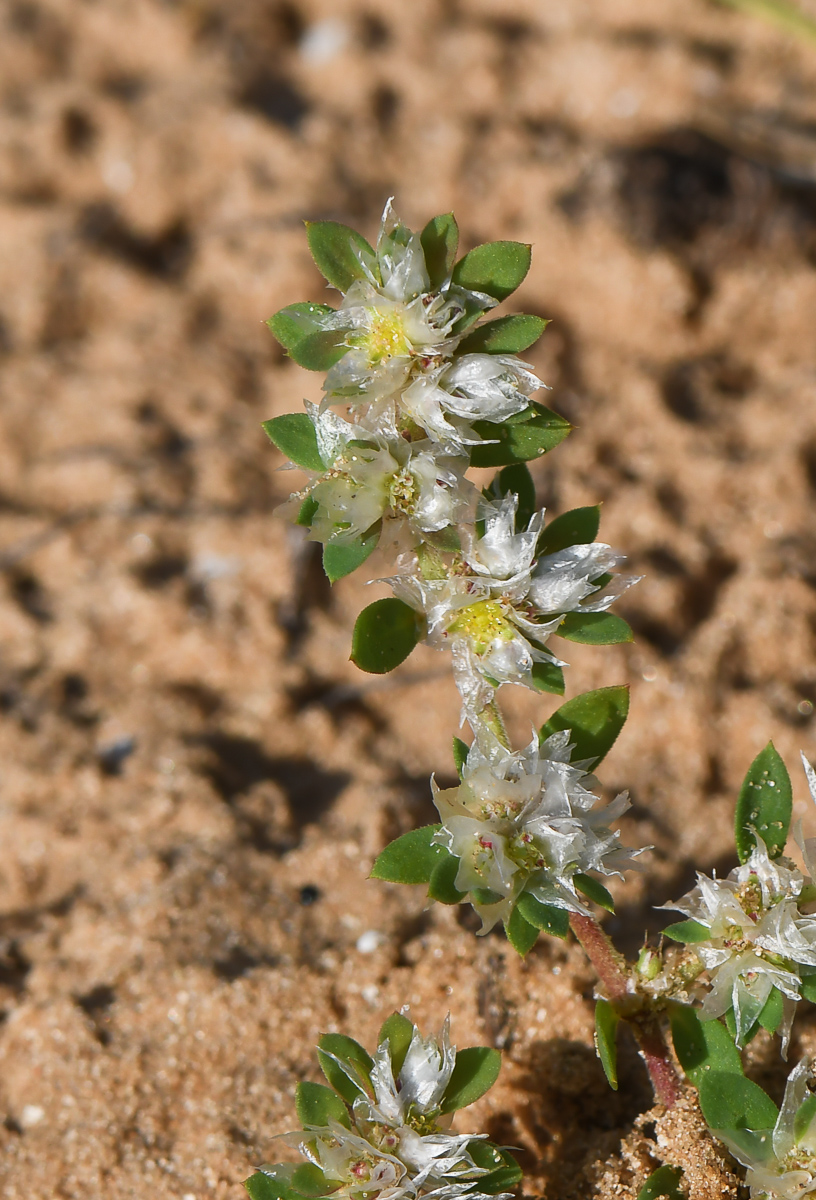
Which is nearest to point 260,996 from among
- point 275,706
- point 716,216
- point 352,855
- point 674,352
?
point 352,855

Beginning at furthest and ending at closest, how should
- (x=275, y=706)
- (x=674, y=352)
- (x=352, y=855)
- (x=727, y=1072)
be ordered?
1. (x=674, y=352)
2. (x=275, y=706)
3. (x=352, y=855)
4. (x=727, y=1072)

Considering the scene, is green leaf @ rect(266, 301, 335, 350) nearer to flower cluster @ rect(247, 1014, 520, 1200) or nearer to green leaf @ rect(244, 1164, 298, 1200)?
flower cluster @ rect(247, 1014, 520, 1200)

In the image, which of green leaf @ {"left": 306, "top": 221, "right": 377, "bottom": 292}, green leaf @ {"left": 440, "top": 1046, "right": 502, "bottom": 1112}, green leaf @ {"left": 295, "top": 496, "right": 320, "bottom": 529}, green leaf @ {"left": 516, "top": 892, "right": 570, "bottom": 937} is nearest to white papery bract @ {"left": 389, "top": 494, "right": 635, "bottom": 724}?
green leaf @ {"left": 295, "top": 496, "right": 320, "bottom": 529}

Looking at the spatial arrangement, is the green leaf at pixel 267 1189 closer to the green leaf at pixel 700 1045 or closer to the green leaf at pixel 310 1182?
the green leaf at pixel 310 1182

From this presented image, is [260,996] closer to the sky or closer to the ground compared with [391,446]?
closer to the ground

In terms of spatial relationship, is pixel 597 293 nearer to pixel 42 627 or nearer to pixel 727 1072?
pixel 42 627

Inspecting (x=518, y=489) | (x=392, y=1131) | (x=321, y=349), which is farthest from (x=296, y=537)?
(x=392, y=1131)

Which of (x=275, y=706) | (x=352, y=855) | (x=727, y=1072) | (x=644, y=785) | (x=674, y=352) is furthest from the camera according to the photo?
(x=674, y=352)
